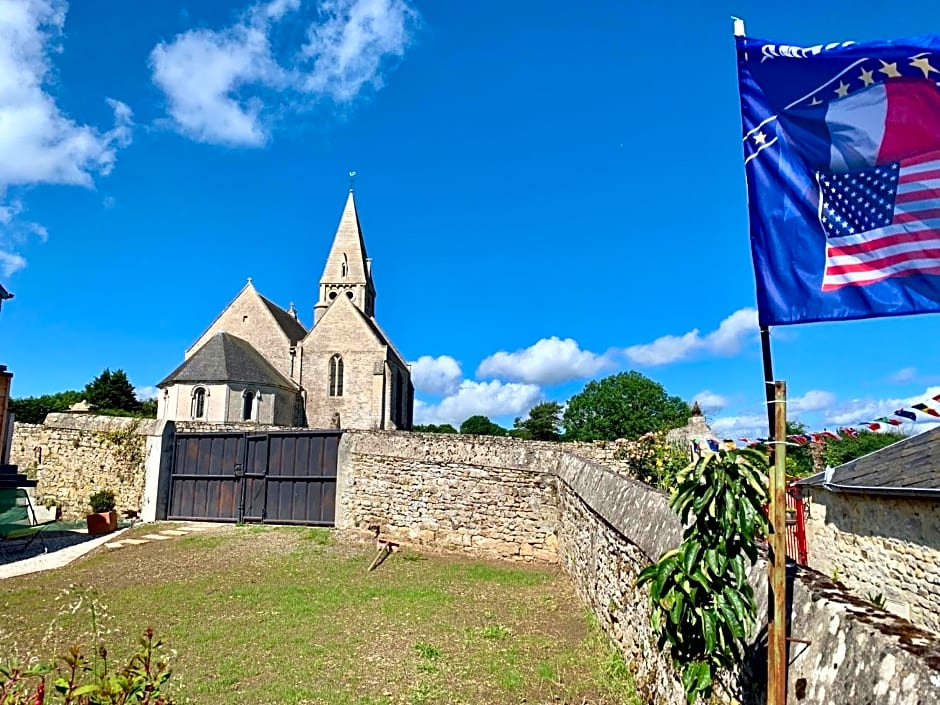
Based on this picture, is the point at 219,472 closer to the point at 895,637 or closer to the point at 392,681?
the point at 392,681

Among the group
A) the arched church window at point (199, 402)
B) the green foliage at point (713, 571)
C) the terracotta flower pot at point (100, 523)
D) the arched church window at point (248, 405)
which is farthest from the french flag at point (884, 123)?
the arched church window at point (199, 402)

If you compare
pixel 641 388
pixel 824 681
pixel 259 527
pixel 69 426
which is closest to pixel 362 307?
pixel 641 388

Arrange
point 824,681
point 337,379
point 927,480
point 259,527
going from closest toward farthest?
point 824,681
point 927,480
point 259,527
point 337,379

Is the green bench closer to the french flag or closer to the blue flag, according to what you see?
the blue flag

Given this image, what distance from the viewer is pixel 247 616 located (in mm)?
7195

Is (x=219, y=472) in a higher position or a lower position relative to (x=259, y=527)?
higher

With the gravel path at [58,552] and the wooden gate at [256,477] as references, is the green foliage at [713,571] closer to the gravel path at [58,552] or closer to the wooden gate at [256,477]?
the gravel path at [58,552]

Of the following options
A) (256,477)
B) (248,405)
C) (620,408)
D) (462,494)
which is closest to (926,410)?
(462,494)

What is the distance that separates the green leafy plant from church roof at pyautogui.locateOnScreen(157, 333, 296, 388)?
1739 centimetres

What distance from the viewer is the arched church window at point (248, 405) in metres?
32.6

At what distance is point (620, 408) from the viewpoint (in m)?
54.1

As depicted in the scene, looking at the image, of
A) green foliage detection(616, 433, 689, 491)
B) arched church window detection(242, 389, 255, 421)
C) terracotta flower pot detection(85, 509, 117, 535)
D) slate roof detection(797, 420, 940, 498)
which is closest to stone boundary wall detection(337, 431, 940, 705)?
green foliage detection(616, 433, 689, 491)

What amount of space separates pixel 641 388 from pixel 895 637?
179 feet

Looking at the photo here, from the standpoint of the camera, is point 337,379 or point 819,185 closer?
point 819,185
